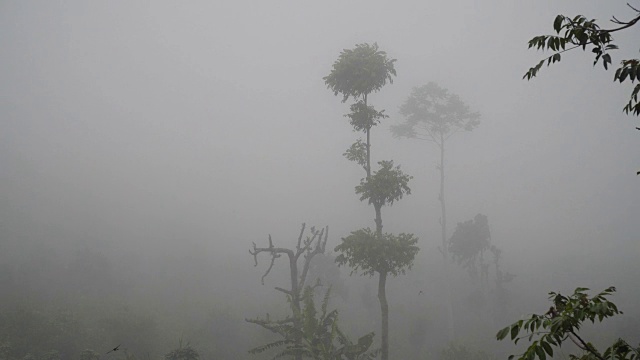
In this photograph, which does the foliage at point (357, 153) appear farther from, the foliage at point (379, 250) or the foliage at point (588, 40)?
the foliage at point (588, 40)

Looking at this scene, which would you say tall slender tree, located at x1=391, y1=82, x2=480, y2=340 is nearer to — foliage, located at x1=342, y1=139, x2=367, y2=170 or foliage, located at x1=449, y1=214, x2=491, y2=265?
foliage, located at x1=449, y1=214, x2=491, y2=265

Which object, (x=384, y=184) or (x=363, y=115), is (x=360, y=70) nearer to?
(x=363, y=115)

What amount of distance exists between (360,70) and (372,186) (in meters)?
5.24

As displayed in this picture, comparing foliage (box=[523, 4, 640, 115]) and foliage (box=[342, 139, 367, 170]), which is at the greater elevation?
foliage (box=[342, 139, 367, 170])

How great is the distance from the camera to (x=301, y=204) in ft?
216

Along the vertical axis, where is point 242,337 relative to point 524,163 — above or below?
below

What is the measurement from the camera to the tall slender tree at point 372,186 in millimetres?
13505

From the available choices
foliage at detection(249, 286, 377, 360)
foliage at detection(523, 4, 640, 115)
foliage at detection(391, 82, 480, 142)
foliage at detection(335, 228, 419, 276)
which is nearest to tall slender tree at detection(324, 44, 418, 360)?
foliage at detection(335, 228, 419, 276)

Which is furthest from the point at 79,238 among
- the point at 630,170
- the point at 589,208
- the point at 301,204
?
the point at 630,170

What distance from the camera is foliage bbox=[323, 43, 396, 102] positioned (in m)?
14.4

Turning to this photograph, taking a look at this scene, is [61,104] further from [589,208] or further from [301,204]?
[589,208]

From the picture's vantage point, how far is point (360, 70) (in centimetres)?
1442

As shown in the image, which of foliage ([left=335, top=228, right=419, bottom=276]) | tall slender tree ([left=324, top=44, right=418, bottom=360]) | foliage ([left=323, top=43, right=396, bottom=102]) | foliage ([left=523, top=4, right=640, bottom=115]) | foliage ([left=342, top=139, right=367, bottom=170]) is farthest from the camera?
foliage ([left=342, top=139, right=367, bottom=170])

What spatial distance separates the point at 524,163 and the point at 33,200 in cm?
11233
